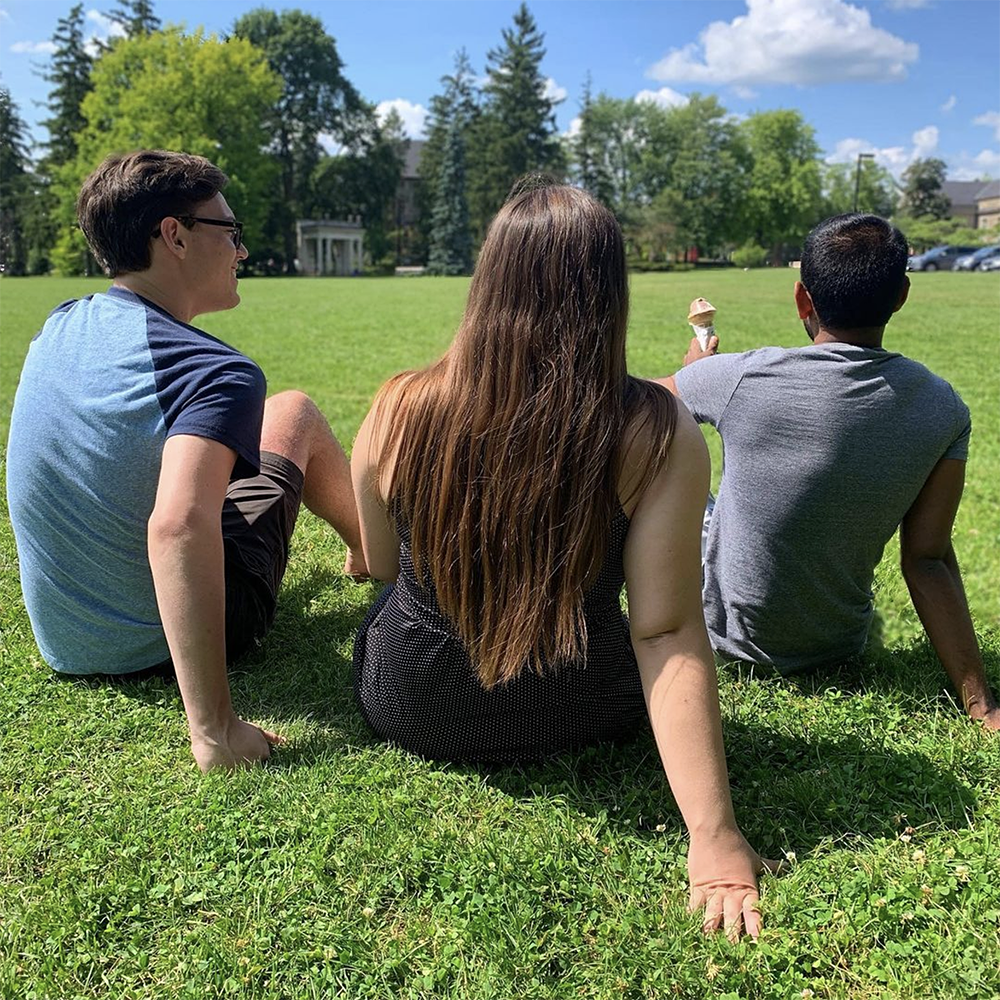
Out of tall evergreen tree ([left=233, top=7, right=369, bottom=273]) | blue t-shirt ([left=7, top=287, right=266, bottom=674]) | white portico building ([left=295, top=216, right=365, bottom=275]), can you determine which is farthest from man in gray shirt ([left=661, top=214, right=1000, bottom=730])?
tall evergreen tree ([left=233, top=7, right=369, bottom=273])

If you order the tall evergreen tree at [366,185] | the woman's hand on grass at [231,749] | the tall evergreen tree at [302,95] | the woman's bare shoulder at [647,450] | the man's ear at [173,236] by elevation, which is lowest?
the woman's hand on grass at [231,749]

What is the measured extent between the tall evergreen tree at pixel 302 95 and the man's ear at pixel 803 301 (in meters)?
68.3

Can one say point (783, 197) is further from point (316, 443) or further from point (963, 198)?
point (316, 443)

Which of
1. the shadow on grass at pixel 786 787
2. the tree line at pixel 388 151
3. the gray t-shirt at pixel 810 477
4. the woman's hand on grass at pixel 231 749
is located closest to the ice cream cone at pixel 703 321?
the gray t-shirt at pixel 810 477

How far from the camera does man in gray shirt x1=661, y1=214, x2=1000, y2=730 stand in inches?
105

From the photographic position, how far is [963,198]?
11875 centimetres

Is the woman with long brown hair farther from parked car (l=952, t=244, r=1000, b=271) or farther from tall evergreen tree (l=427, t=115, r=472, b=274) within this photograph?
tall evergreen tree (l=427, t=115, r=472, b=274)

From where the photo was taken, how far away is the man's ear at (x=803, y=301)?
2768mm

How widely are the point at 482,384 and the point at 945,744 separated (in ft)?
6.08

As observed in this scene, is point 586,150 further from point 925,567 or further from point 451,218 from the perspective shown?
point 925,567

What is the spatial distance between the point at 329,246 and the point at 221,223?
215 feet

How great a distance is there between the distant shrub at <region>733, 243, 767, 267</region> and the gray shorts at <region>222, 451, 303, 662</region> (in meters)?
70.4

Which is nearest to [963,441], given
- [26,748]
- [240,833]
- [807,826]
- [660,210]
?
[807,826]

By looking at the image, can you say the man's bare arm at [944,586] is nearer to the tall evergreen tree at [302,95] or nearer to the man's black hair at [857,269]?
the man's black hair at [857,269]
